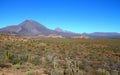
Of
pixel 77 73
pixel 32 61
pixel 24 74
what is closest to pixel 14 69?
pixel 24 74

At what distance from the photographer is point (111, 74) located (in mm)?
9383

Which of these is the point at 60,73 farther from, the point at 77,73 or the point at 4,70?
the point at 4,70

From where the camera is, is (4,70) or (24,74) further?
(4,70)

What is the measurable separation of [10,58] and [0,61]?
1557mm

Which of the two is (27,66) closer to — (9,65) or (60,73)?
(9,65)

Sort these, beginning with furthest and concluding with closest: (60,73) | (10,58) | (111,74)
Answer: (10,58) < (111,74) < (60,73)

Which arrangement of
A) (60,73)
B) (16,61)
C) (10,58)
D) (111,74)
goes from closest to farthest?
1. (60,73)
2. (111,74)
3. (16,61)
4. (10,58)

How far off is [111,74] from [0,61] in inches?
246

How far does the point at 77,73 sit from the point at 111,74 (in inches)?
73.1

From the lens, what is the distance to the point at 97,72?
30.3 ft

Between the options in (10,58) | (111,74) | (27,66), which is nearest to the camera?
(111,74)

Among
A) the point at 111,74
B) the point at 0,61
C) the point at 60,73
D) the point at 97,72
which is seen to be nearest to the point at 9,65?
the point at 0,61

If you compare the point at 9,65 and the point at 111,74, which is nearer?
the point at 111,74

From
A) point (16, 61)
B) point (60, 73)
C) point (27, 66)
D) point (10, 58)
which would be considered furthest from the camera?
point (10, 58)
